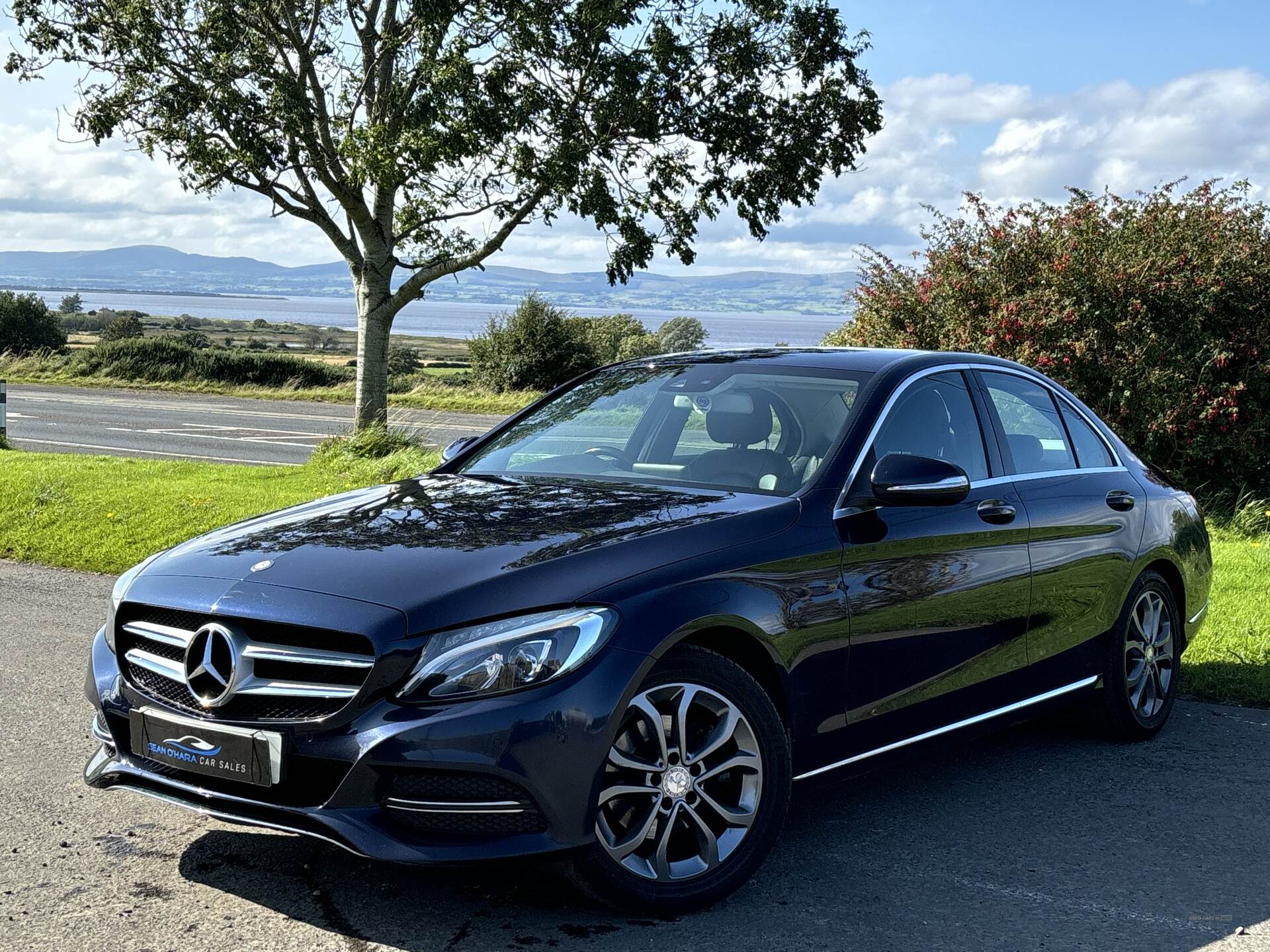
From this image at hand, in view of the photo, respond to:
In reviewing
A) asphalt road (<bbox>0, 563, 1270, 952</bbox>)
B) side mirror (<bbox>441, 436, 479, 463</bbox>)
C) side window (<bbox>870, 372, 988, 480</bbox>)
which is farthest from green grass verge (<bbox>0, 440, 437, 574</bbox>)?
side window (<bbox>870, 372, 988, 480</bbox>)

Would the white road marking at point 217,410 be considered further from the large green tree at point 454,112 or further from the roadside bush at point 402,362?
the roadside bush at point 402,362

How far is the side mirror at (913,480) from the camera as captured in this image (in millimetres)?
4418

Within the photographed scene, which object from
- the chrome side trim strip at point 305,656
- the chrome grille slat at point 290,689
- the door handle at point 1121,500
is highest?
the door handle at point 1121,500

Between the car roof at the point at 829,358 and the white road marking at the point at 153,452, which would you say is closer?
the car roof at the point at 829,358

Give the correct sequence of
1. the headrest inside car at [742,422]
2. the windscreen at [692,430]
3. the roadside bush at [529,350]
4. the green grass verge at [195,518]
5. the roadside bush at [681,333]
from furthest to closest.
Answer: the roadside bush at [681,333] < the roadside bush at [529,350] < the green grass verge at [195,518] < the headrest inside car at [742,422] < the windscreen at [692,430]

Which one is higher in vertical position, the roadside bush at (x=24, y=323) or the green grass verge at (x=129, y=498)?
the roadside bush at (x=24, y=323)

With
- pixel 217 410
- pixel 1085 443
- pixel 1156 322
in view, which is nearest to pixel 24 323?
pixel 217 410

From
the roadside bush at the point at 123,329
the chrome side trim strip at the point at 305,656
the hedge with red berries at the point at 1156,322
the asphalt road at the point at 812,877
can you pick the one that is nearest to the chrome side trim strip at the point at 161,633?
the chrome side trim strip at the point at 305,656

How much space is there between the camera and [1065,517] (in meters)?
5.37

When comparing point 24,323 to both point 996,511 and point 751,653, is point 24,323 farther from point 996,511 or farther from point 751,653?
point 751,653

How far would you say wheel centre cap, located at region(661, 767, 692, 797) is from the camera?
3740mm

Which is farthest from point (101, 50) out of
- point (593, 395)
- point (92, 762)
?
point (92, 762)

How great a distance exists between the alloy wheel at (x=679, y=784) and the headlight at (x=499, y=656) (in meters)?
0.26

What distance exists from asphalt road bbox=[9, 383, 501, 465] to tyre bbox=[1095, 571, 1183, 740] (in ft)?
42.7
